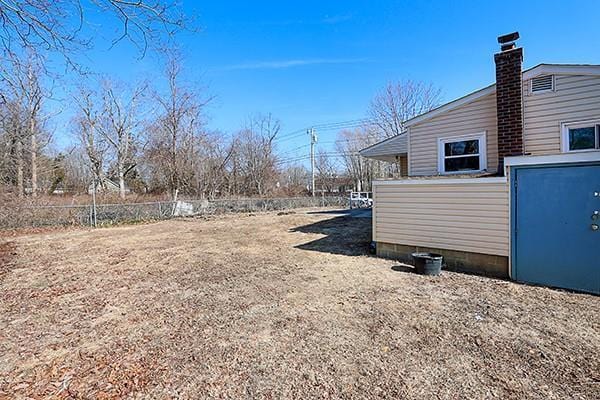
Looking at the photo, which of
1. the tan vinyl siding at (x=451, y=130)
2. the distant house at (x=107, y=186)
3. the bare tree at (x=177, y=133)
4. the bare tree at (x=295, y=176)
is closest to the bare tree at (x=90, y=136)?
the distant house at (x=107, y=186)

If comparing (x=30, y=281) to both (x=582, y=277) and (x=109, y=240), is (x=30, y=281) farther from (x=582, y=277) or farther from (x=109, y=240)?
(x=582, y=277)

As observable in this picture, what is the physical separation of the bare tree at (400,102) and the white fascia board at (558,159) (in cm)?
2287

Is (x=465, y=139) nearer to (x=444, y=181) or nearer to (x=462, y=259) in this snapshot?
(x=444, y=181)

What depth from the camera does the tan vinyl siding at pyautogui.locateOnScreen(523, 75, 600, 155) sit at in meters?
6.30

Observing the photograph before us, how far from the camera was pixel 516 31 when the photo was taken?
617 cm

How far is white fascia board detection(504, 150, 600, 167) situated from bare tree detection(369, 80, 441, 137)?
2287cm

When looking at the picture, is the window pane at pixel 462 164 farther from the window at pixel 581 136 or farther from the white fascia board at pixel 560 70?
the white fascia board at pixel 560 70

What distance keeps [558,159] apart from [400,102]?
24919mm

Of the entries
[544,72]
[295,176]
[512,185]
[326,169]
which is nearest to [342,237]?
[512,185]

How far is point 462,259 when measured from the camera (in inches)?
228

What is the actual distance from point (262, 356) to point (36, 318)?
123 inches

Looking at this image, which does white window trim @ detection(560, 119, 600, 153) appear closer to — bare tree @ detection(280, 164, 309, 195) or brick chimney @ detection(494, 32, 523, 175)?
brick chimney @ detection(494, 32, 523, 175)

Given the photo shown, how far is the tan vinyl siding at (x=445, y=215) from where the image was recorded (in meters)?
5.31

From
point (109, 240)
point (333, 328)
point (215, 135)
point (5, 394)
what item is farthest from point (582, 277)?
point (215, 135)
